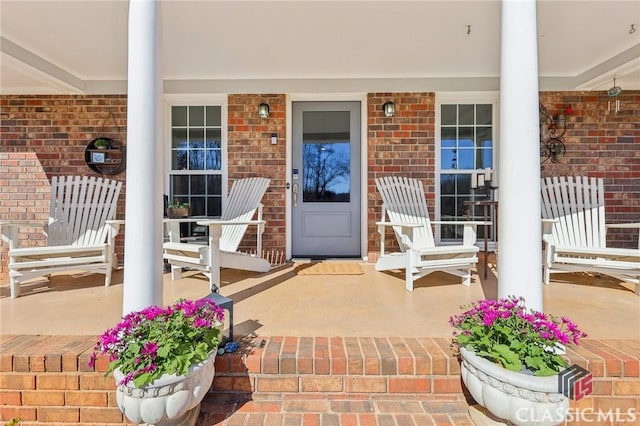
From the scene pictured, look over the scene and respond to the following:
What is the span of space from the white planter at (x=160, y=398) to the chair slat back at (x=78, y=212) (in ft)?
7.79

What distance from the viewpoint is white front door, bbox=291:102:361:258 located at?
412cm

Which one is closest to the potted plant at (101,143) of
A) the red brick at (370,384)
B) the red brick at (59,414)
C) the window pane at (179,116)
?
the window pane at (179,116)

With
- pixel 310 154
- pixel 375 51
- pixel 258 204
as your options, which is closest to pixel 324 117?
pixel 310 154

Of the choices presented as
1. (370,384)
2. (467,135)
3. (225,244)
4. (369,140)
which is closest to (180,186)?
(225,244)

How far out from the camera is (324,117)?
4.14m

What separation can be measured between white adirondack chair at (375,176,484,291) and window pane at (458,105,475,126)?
123 cm

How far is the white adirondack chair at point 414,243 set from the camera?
2.73 meters

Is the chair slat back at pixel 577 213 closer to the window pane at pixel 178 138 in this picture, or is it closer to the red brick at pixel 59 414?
the red brick at pixel 59 414

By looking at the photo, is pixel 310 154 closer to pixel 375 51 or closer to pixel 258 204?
pixel 258 204

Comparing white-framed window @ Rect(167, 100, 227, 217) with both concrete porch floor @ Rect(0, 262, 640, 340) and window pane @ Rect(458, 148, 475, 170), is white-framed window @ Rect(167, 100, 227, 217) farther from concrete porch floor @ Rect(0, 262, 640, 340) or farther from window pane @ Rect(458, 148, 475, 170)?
window pane @ Rect(458, 148, 475, 170)

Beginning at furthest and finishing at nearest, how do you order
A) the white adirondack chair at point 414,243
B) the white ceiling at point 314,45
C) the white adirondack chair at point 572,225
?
the white adirondack chair at point 572,225, the white adirondack chair at point 414,243, the white ceiling at point 314,45

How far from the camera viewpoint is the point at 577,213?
3199 mm

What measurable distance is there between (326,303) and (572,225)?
275 centimetres

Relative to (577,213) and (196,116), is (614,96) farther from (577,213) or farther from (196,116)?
(196,116)
